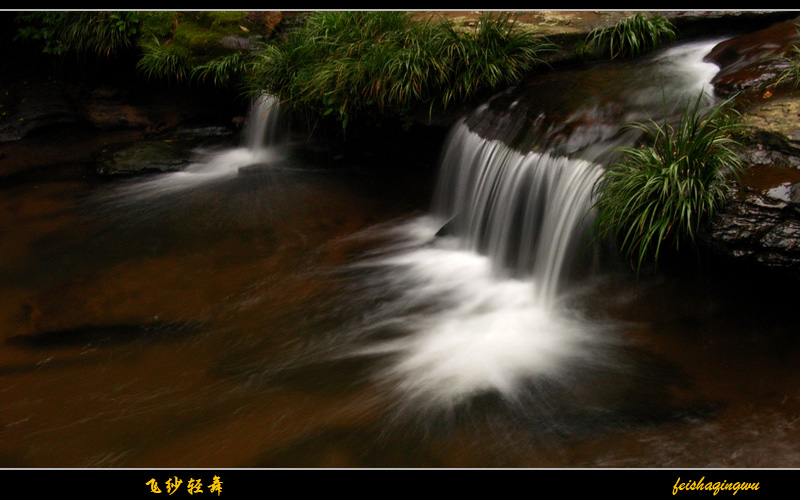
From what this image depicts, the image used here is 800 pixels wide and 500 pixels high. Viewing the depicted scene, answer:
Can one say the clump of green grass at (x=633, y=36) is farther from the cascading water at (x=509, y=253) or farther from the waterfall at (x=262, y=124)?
the waterfall at (x=262, y=124)

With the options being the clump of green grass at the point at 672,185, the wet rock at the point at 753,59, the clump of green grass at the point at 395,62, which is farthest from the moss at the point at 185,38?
the clump of green grass at the point at 672,185

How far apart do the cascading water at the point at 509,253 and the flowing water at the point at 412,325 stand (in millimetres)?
19

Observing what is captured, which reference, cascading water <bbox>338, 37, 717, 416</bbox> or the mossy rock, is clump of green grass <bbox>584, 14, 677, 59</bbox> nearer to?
cascading water <bbox>338, 37, 717, 416</bbox>

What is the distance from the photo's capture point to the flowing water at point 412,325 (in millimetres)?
3385

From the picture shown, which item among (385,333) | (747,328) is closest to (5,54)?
(385,333)

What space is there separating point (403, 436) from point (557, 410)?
869 millimetres

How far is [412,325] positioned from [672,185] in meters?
1.94

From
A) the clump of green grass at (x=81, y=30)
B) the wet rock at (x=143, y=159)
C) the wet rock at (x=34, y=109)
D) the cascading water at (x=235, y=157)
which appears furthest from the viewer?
A: the wet rock at (x=34, y=109)

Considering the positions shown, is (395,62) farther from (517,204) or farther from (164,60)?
(164,60)

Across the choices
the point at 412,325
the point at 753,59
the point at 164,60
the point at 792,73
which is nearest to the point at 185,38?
the point at 164,60

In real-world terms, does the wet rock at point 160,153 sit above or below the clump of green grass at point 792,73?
below

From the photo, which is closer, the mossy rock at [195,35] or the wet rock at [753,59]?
the wet rock at [753,59]

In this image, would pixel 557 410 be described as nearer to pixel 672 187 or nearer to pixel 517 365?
pixel 517 365

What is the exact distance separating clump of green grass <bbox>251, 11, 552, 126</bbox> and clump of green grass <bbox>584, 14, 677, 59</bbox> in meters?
0.53
